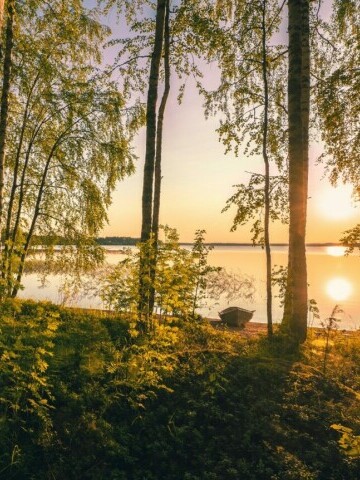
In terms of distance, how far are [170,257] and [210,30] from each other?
5.62 meters

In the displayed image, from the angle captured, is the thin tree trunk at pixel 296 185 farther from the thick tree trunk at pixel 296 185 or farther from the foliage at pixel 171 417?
the foliage at pixel 171 417

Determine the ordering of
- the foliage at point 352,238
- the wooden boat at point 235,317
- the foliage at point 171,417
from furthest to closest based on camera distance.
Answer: the wooden boat at point 235,317 < the foliage at point 352,238 < the foliage at point 171,417

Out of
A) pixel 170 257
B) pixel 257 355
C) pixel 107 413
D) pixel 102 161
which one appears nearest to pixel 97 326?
pixel 170 257

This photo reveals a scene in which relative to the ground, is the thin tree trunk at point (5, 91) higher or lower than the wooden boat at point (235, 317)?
higher

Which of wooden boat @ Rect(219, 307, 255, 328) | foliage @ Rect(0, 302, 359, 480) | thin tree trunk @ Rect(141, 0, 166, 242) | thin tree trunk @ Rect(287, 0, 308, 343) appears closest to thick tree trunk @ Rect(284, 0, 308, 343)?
thin tree trunk @ Rect(287, 0, 308, 343)

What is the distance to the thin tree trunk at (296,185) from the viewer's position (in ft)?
25.8

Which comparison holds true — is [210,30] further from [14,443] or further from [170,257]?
[14,443]

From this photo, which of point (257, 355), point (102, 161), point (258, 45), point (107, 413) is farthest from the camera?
point (102, 161)

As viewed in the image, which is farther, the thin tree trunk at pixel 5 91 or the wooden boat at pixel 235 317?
the wooden boat at pixel 235 317

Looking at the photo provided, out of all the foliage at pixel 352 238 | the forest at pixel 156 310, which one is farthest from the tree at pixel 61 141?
the foliage at pixel 352 238

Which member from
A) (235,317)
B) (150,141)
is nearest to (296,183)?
(150,141)

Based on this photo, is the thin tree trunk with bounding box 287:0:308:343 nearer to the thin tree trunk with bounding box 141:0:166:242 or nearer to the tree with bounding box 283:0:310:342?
the tree with bounding box 283:0:310:342

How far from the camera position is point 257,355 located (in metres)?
6.83

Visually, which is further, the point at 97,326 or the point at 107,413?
the point at 97,326
